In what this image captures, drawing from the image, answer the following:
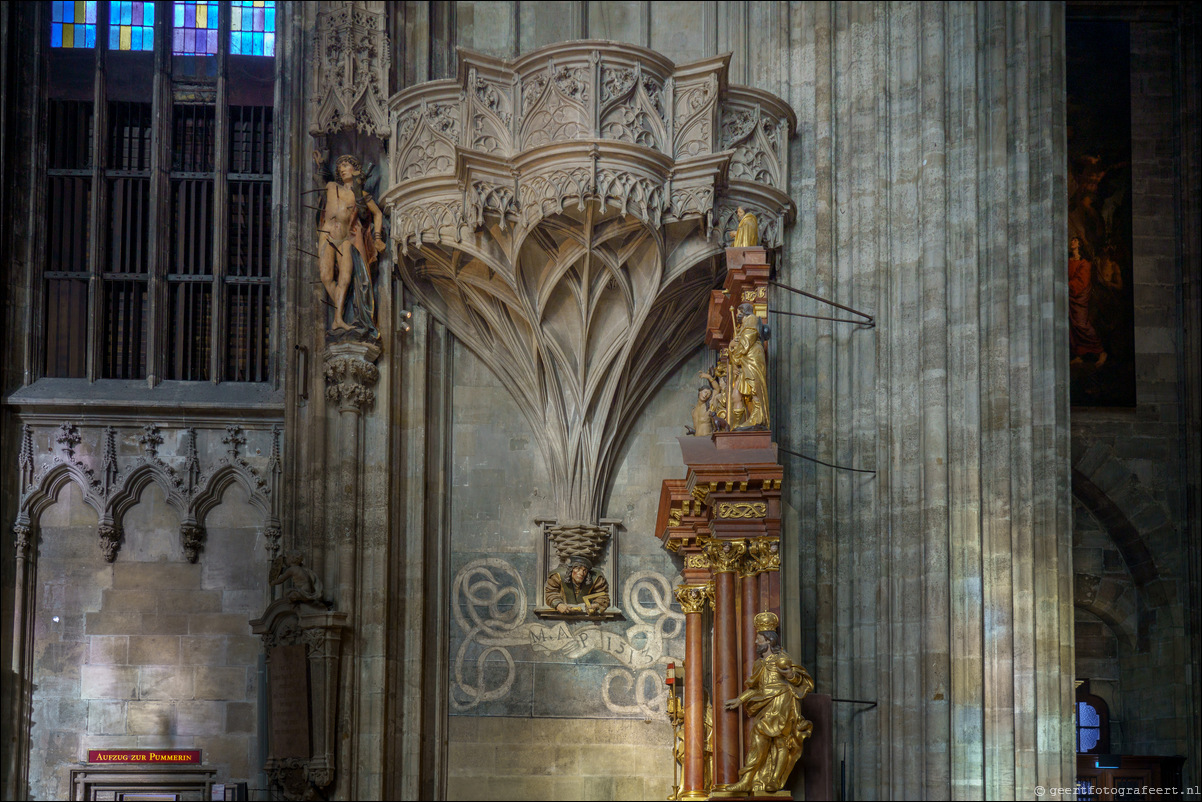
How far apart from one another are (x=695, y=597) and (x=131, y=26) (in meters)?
9.09

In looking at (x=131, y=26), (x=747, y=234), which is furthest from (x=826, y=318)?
(x=131, y=26)

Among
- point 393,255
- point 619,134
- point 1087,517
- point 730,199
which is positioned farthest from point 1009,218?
point 393,255

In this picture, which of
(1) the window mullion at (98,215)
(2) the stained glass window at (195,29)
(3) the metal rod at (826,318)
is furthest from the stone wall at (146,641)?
(3) the metal rod at (826,318)

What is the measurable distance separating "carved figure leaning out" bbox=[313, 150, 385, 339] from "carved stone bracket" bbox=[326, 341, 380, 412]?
0.18m

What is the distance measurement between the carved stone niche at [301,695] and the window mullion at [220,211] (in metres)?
3.20

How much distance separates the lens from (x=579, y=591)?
49.9 feet

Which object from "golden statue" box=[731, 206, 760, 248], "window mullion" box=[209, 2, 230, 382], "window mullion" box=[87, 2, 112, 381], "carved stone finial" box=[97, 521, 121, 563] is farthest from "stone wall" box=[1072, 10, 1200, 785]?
"window mullion" box=[87, 2, 112, 381]

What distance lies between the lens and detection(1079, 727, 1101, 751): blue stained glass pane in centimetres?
1661

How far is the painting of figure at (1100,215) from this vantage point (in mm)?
17281

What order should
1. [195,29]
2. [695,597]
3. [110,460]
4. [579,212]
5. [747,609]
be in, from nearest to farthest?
1. [747,609]
2. [695,597]
3. [579,212]
4. [110,460]
5. [195,29]

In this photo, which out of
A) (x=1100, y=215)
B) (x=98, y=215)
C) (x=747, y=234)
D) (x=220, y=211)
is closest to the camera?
(x=747, y=234)

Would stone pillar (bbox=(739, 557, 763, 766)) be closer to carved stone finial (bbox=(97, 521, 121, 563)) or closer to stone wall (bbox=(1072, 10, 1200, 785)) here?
stone wall (bbox=(1072, 10, 1200, 785))

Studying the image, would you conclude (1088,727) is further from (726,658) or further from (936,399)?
(726,658)

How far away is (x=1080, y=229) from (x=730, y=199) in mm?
5119
